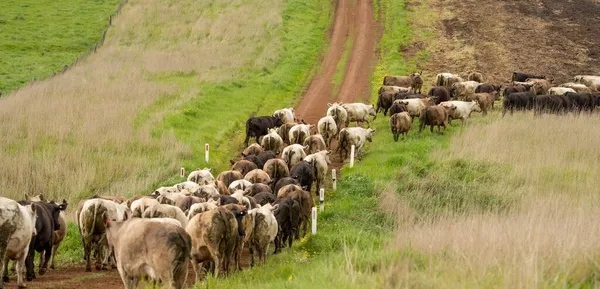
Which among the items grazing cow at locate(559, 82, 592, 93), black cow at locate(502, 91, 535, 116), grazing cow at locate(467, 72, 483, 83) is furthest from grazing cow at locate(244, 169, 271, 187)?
grazing cow at locate(559, 82, 592, 93)

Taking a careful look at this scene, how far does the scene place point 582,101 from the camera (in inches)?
1298

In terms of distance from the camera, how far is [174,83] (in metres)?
36.9

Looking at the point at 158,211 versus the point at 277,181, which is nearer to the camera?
the point at 158,211

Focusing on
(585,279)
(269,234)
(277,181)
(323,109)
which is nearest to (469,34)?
(323,109)

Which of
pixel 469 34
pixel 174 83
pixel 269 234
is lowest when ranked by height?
pixel 269 234

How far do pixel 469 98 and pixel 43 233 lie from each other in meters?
24.6

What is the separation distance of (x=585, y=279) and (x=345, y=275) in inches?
127

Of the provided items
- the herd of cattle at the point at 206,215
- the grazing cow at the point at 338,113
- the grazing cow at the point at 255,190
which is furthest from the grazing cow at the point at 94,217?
the grazing cow at the point at 338,113

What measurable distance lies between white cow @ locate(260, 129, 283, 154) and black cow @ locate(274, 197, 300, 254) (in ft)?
26.7

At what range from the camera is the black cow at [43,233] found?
14648mm

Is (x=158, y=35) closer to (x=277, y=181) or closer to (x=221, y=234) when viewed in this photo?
(x=277, y=181)

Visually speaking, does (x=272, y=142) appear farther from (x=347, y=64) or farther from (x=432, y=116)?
(x=347, y=64)

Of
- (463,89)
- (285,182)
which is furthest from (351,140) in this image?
(463,89)

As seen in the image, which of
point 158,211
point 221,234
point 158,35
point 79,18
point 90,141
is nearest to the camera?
point 221,234
